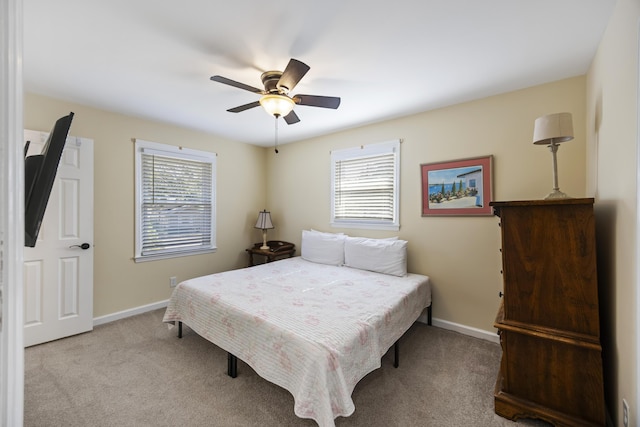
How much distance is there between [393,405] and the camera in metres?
1.88

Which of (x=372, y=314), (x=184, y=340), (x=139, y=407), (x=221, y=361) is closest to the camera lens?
(x=139, y=407)

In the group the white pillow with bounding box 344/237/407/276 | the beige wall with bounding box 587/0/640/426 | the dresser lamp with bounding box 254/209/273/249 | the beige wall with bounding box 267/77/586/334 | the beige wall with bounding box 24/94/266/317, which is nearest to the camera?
the beige wall with bounding box 587/0/640/426

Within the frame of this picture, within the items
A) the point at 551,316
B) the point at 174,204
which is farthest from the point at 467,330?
the point at 174,204

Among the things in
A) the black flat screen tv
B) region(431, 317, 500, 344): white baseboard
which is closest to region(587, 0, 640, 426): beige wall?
region(431, 317, 500, 344): white baseboard

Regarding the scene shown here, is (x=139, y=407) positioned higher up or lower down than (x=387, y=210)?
lower down

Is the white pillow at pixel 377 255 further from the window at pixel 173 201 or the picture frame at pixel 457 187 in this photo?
the window at pixel 173 201

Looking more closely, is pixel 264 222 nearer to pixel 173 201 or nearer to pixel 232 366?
pixel 173 201

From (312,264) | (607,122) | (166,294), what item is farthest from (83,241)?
(607,122)

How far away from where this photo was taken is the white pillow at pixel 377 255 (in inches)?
122

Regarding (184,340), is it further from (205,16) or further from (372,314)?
(205,16)

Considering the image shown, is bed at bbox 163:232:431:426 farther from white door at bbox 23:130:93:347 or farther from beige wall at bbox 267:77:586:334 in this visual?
white door at bbox 23:130:93:347

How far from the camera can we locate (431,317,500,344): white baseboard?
2.75m

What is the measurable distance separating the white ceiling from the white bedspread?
6.20ft

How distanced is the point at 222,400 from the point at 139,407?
21.2 inches
